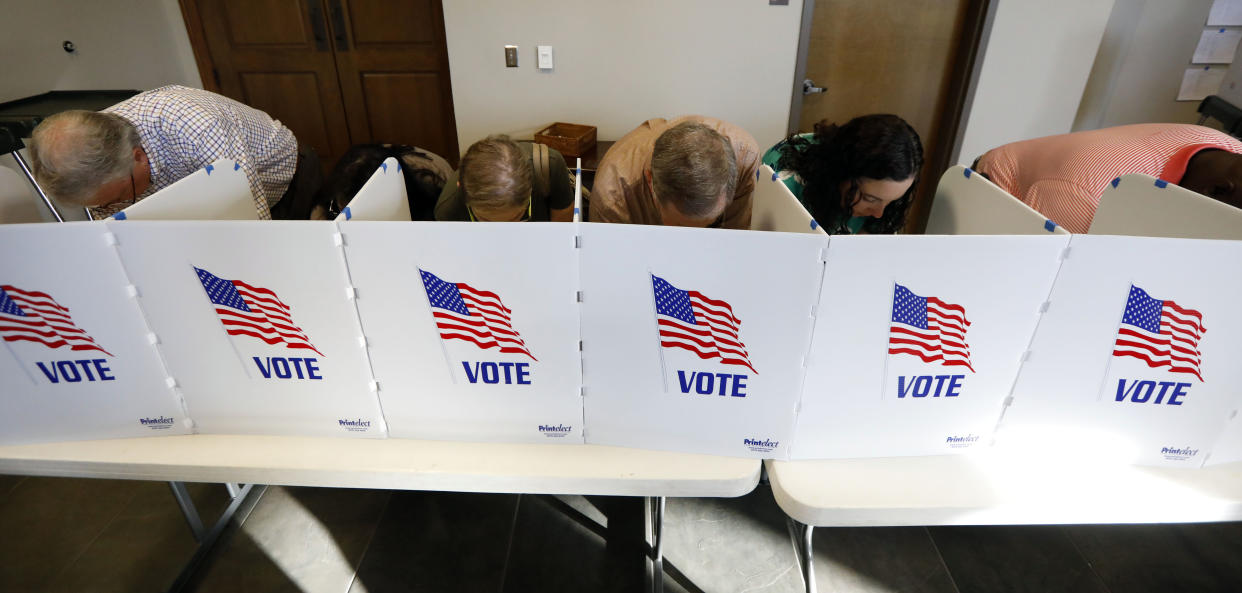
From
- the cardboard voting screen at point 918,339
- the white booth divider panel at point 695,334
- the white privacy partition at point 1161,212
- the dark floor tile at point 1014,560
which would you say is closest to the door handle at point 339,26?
the white booth divider panel at point 695,334

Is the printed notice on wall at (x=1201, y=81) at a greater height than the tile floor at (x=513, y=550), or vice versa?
the printed notice on wall at (x=1201, y=81)

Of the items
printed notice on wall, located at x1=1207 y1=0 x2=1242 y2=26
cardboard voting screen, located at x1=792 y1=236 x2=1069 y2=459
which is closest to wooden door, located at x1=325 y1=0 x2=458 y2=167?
cardboard voting screen, located at x1=792 y1=236 x2=1069 y2=459

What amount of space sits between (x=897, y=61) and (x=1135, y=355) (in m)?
2.29

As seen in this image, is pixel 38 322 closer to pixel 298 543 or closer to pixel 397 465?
pixel 397 465

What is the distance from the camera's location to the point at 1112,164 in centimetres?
144

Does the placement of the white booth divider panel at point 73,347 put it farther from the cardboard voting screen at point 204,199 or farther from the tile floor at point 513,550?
the tile floor at point 513,550

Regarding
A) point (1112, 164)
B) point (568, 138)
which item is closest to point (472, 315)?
point (1112, 164)

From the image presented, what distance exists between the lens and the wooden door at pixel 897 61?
8.98 feet

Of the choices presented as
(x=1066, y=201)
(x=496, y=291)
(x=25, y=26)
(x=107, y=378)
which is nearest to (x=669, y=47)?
(x=1066, y=201)

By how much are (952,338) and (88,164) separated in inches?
66.9

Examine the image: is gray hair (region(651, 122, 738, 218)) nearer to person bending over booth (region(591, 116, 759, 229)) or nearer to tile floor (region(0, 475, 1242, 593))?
person bending over booth (region(591, 116, 759, 229))

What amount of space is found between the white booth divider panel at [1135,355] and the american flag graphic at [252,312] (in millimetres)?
1272

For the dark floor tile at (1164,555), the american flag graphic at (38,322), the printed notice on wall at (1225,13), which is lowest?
the dark floor tile at (1164,555)

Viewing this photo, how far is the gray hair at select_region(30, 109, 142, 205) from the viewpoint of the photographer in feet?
3.88
